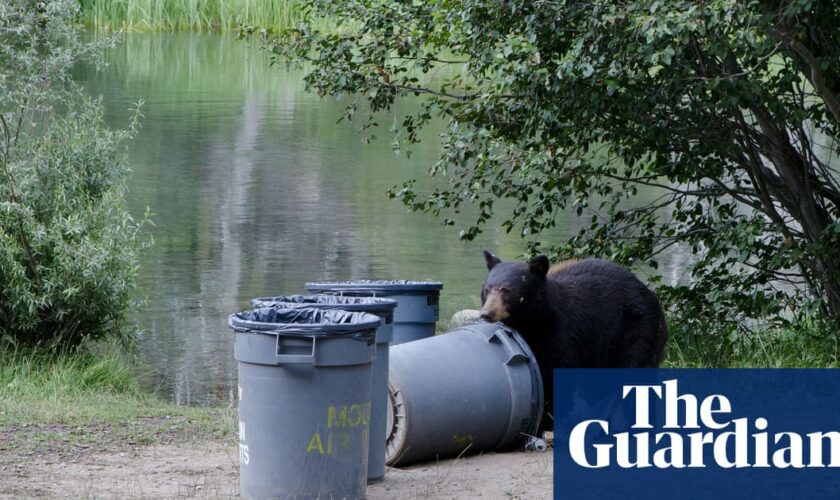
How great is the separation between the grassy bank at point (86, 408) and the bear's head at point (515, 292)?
5.89 feet

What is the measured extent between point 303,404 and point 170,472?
134 cm

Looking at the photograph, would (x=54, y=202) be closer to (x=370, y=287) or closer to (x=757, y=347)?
(x=370, y=287)

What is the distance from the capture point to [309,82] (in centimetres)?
948

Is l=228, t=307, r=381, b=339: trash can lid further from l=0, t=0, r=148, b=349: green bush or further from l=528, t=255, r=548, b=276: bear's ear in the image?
l=0, t=0, r=148, b=349: green bush

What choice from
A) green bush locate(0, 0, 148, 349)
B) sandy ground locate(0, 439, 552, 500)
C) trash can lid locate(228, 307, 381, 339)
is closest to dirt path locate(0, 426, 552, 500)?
sandy ground locate(0, 439, 552, 500)

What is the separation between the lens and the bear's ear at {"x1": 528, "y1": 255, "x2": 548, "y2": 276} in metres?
7.63

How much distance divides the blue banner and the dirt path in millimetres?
286

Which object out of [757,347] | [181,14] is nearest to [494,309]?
[757,347]

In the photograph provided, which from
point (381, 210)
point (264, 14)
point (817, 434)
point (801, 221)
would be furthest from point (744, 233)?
point (264, 14)

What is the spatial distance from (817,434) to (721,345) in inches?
81.1

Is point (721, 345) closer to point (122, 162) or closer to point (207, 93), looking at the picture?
point (122, 162)

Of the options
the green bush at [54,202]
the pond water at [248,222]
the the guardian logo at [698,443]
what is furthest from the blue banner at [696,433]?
the green bush at [54,202]

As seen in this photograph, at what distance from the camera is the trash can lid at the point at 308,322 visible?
225 inches

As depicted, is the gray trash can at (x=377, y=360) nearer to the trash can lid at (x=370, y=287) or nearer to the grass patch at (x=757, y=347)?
the trash can lid at (x=370, y=287)
